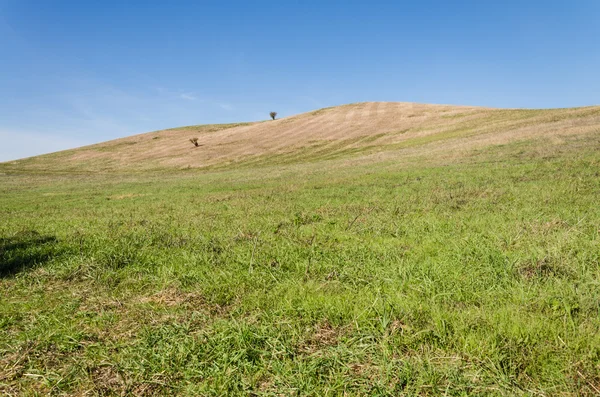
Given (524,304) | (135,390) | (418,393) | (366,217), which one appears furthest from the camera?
(366,217)

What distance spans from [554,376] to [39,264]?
879 cm

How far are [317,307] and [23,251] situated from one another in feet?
25.3

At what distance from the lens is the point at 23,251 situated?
8.00m

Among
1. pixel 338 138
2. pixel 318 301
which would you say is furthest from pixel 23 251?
pixel 338 138

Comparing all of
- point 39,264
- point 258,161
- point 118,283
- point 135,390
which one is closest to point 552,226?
point 135,390

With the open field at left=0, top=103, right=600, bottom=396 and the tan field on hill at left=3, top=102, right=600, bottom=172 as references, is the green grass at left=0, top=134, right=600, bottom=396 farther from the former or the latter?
the tan field on hill at left=3, top=102, right=600, bottom=172

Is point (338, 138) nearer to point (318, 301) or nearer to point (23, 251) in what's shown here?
point (23, 251)

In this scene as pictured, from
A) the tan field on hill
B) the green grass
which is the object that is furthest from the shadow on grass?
the tan field on hill

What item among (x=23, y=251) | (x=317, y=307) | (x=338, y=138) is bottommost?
(x=317, y=307)

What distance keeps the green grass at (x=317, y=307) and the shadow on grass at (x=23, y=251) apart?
0.20 ft

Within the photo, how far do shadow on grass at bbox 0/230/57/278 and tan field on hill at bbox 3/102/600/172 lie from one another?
27295 millimetres

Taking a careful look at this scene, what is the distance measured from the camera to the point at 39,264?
7.01m

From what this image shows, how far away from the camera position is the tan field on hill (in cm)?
3738

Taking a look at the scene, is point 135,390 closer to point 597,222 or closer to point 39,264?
point 39,264
